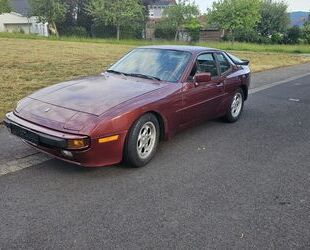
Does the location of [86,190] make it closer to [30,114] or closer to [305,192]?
[30,114]

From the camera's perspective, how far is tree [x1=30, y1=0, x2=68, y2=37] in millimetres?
45125

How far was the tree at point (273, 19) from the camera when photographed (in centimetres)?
5284

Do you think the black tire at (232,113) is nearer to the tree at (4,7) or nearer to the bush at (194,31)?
the bush at (194,31)

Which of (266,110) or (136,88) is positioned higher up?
(136,88)

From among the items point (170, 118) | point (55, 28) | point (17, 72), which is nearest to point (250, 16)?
point (55, 28)

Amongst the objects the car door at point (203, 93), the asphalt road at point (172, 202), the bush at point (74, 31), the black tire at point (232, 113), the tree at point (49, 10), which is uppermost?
the tree at point (49, 10)

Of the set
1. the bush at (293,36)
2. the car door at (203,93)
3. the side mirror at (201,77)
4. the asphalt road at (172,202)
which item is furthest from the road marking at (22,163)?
the bush at (293,36)

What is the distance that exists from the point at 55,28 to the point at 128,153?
151 feet

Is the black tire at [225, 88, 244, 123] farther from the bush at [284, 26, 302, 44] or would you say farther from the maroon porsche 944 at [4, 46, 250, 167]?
the bush at [284, 26, 302, 44]

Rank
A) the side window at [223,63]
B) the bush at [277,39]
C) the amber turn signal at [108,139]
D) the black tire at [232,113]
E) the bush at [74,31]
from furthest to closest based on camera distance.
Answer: the bush at [74,31]
the bush at [277,39]
the black tire at [232,113]
the side window at [223,63]
the amber turn signal at [108,139]

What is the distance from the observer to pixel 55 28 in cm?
4697

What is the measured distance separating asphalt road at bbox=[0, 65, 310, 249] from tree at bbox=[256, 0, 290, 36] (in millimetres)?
50864

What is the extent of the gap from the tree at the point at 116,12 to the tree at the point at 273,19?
1793 cm

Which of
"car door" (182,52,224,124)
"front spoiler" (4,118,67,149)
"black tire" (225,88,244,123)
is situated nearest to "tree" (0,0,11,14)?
"black tire" (225,88,244,123)
